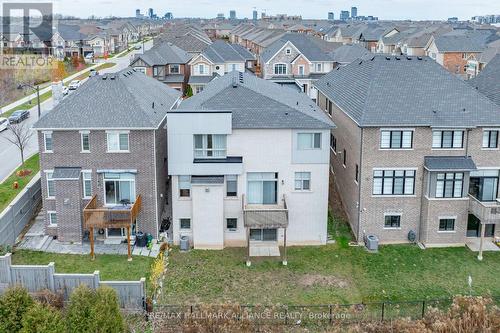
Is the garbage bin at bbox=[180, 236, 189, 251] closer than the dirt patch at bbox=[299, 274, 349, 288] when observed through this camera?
No

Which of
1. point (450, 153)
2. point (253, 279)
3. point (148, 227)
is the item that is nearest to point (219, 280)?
point (253, 279)

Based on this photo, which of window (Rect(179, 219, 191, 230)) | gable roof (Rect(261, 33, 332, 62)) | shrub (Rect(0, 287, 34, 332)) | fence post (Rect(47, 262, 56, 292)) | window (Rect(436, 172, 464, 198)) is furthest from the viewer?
gable roof (Rect(261, 33, 332, 62))

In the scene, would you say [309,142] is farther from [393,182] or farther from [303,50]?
[303,50]

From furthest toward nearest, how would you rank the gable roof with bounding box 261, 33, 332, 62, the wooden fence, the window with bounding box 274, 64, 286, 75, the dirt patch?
the gable roof with bounding box 261, 33, 332, 62 < the window with bounding box 274, 64, 286, 75 < the dirt patch < the wooden fence

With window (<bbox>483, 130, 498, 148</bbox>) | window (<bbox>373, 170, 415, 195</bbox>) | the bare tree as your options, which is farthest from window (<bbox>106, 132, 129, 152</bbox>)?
window (<bbox>483, 130, 498, 148</bbox>)

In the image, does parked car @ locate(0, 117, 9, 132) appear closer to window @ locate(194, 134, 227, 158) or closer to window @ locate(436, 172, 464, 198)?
window @ locate(194, 134, 227, 158)

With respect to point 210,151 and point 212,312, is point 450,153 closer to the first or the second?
point 210,151

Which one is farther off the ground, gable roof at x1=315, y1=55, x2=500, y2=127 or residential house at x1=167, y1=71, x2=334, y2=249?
gable roof at x1=315, y1=55, x2=500, y2=127
